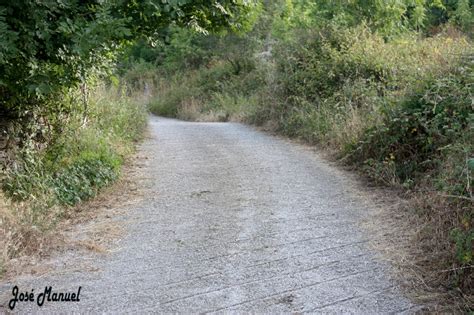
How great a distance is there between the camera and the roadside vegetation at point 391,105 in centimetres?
513

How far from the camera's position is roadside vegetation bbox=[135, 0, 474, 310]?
5.13 metres

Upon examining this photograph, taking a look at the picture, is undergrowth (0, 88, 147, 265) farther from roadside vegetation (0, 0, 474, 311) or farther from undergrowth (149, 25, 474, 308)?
undergrowth (149, 25, 474, 308)

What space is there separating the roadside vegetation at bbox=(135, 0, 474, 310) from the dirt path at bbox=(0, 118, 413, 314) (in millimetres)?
593

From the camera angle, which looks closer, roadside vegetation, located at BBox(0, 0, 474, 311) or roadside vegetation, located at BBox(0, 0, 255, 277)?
roadside vegetation, located at BBox(0, 0, 474, 311)

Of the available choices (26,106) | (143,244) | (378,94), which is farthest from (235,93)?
(143,244)

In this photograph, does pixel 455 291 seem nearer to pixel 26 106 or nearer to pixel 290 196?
pixel 290 196

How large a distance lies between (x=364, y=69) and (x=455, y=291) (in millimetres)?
8620

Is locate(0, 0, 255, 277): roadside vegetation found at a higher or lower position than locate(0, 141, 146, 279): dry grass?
higher

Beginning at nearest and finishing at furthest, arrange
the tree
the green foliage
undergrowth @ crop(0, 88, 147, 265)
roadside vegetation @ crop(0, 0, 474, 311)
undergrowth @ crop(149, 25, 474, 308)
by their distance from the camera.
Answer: undergrowth @ crop(149, 25, 474, 308) → roadside vegetation @ crop(0, 0, 474, 311) → undergrowth @ crop(0, 88, 147, 265) → the tree → the green foliage

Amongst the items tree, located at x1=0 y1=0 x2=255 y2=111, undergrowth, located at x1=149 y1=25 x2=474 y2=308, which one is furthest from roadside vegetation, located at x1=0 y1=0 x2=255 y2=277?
undergrowth, located at x1=149 y1=25 x2=474 y2=308

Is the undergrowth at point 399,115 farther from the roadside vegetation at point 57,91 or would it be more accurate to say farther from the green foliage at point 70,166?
the green foliage at point 70,166

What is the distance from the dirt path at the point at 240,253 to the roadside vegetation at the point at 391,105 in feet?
1.94

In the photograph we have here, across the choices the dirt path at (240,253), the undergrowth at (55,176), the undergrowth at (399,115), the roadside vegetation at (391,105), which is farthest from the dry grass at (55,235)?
the undergrowth at (399,115)

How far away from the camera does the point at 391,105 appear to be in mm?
8508
